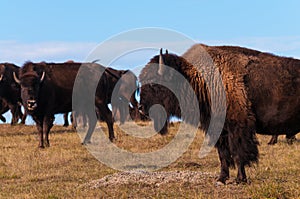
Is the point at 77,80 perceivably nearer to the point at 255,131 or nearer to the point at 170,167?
the point at 170,167

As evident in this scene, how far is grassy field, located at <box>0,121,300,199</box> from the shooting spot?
25.7 ft

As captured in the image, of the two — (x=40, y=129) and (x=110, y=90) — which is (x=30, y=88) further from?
(x=110, y=90)

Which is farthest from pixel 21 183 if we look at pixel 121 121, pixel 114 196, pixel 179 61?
pixel 121 121

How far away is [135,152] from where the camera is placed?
13562 millimetres

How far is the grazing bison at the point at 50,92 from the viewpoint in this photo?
15516mm

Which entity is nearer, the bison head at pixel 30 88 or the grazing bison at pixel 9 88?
the bison head at pixel 30 88

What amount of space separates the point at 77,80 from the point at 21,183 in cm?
817

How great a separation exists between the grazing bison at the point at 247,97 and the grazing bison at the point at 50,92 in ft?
24.4

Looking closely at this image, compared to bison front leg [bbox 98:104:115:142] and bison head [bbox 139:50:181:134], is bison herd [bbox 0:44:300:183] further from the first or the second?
bison front leg [bbox 98:104:115:142]

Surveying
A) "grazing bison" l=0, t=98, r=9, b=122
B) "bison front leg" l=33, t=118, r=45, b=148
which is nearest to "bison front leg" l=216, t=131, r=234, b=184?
"bison front leg" l=33, t=118, r=45, b=148

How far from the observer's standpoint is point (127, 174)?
30.0 ft

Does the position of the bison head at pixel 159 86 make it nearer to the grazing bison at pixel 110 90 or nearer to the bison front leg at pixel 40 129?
the grazing bison at pixel 110 90

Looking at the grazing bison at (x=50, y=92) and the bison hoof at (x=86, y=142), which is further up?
the grazing bison at (x=50, y=92)

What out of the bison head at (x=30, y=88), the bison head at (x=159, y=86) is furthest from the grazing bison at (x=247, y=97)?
the bison head at (x=30, y=88)
